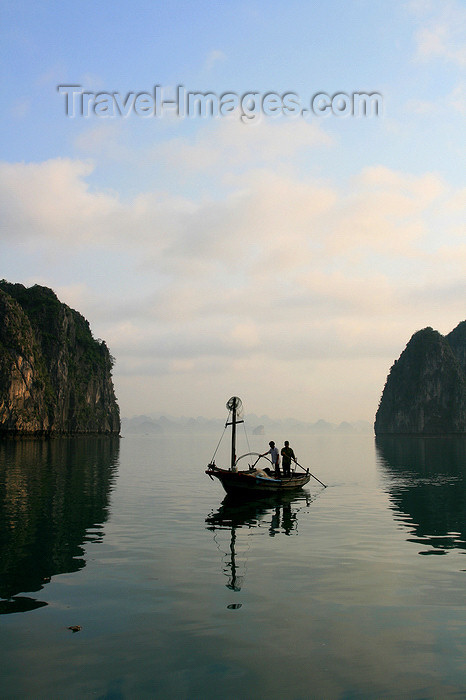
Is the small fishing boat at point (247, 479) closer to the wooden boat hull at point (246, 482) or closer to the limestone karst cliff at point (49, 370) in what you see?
the wooden boat hull at point (246, 482)

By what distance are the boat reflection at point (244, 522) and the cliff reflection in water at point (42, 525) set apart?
4.55m

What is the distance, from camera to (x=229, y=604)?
39.4ft

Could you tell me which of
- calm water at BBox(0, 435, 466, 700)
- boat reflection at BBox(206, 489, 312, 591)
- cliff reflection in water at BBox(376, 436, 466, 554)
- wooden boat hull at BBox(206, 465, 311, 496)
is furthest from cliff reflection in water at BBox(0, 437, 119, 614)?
cliff reflection in water at BBox(376, 436, 466, 554)

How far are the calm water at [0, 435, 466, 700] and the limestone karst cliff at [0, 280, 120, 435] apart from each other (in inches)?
3650

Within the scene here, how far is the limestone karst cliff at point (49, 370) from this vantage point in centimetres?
11094

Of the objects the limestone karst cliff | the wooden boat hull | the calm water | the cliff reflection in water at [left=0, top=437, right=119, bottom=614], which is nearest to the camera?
the calm water

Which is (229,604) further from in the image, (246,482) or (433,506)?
(433,506)

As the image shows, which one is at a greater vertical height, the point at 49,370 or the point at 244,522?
the point at 49,370

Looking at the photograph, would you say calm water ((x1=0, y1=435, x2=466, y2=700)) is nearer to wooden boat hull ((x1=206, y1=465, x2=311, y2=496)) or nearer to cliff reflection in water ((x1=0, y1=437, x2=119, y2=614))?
cliff reflection in water ((x1=0, y1=437, x2=119, y2=614))

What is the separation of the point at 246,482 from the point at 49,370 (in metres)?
121

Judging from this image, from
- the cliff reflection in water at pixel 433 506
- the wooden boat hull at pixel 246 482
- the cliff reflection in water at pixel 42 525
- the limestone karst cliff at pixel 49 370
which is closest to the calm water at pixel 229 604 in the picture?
the cliff reflection in water at pixel 42 525

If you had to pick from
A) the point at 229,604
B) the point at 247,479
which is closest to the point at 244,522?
the point at 247,479

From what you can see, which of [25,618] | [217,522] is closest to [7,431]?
[217,522]

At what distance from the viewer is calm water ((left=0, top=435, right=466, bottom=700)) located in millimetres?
8445
